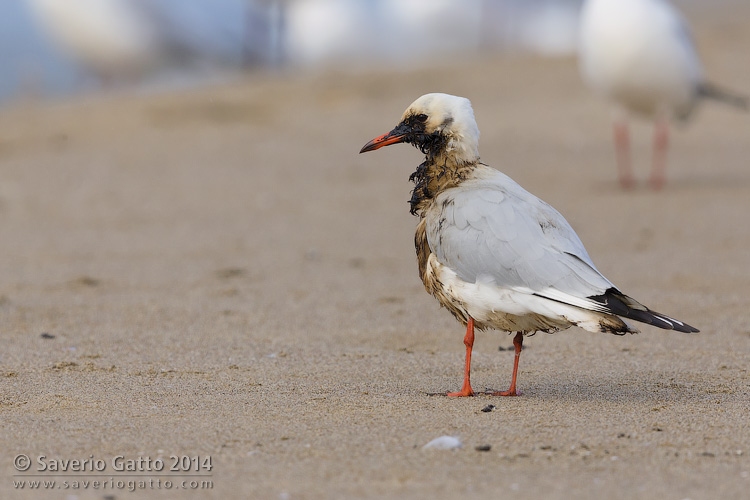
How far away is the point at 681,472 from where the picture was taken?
A: 295 cm

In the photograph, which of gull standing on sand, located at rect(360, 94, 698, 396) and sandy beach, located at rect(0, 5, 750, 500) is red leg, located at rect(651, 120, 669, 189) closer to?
sandy beach, located at rect(0, 5, 750, 500)

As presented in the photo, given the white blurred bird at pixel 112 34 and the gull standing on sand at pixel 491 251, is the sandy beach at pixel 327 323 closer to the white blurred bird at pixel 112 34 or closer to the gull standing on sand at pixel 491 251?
the gull standing on sand at pixel 491 251

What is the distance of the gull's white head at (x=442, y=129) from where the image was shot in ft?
13.6

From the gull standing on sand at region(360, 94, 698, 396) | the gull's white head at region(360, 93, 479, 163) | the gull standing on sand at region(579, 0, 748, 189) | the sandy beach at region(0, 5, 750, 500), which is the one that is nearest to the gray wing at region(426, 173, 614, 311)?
the gull standing on sand at region(360, 94, 698, 396)

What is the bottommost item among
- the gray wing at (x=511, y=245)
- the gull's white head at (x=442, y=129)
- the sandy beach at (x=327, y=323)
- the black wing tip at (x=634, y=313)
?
the sandy beach at (x=327, y=323)

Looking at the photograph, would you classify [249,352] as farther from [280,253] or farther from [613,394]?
[280,253]

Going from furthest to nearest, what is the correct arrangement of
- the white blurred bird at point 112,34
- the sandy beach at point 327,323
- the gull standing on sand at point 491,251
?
1. the white blurred bird at point 112,34
2. the gull standing on sand at point 491,251
3. the sandy beach at point 327,323

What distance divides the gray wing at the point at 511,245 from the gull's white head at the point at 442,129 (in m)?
0.21

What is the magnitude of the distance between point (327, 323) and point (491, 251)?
195 cm

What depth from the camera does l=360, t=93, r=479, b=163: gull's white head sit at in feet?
13.6

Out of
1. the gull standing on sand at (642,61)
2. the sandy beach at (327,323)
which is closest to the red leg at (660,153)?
the gull standing on sand at (642,61)

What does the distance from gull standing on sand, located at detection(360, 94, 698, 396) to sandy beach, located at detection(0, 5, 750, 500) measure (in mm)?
351

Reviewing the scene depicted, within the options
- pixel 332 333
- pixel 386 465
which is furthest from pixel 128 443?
pixel 332 333

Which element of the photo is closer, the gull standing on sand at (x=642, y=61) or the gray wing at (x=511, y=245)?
the gray wing at (x=511, y=245)
